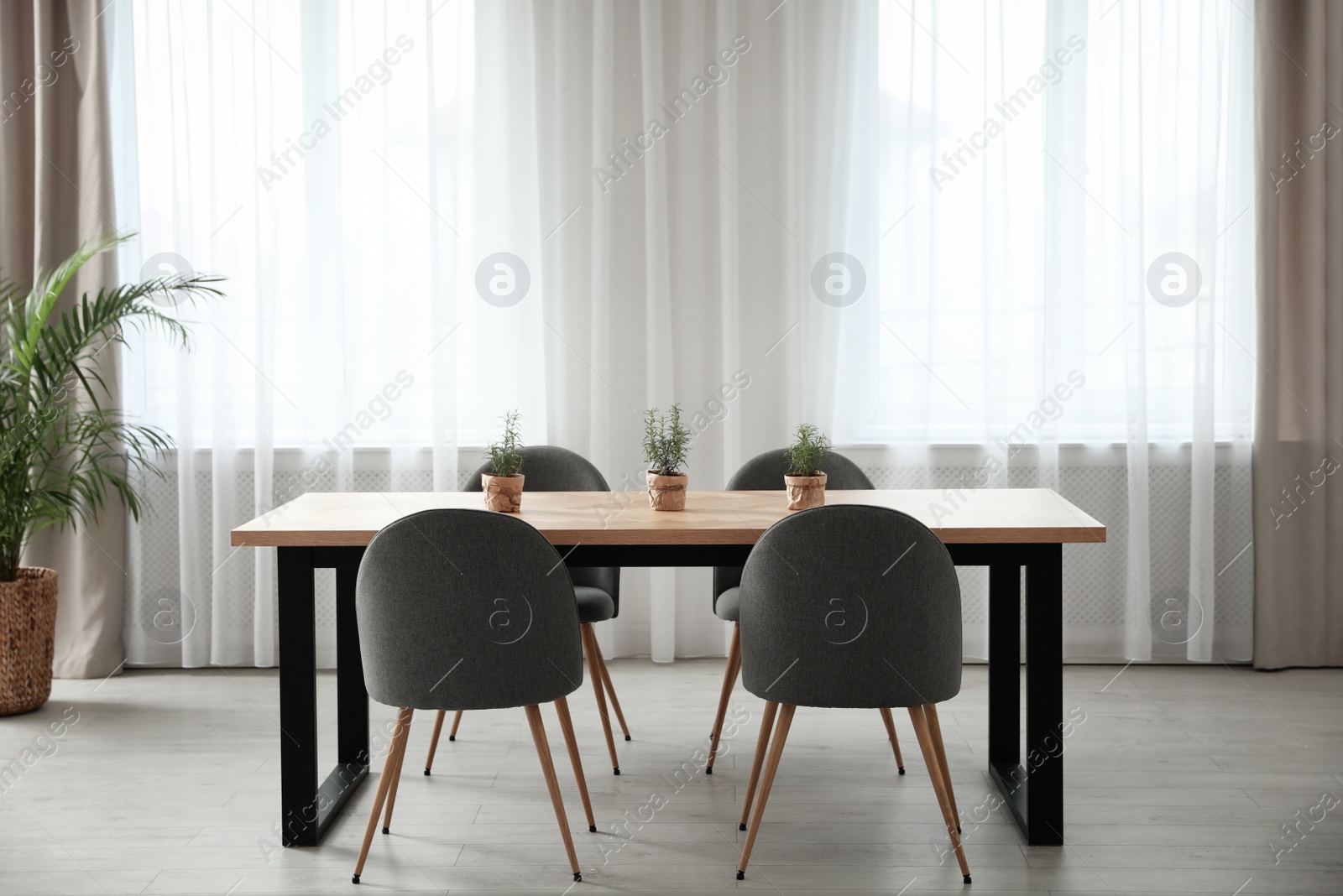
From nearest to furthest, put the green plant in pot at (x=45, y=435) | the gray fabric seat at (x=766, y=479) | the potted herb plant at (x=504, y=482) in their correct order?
1. the potted herb plant at (x=504, y=482)
2. the gray fabric seat at (x=766, y=479)
3. the green plant in pot at (x=45, y=435)

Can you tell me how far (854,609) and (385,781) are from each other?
3.40 feet

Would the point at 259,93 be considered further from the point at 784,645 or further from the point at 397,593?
the point at 784,645

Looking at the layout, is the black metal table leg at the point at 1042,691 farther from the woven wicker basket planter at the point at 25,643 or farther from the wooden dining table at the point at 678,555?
the woven wicker basket planter at the point at 25,643

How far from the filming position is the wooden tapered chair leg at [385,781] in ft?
7.01

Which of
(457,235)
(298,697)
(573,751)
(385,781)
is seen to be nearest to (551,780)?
(573,751)

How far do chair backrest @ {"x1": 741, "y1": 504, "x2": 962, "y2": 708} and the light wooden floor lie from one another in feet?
1.38

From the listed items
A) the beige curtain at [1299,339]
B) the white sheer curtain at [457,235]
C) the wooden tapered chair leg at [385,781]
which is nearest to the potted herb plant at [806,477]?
the wooden tapered chair leg at [385,781]

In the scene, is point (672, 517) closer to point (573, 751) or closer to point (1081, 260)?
point (573, 751)

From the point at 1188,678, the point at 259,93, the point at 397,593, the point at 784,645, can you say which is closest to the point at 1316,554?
the point at 1188,678

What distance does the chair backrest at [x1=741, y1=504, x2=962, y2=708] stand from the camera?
1950 millimetres

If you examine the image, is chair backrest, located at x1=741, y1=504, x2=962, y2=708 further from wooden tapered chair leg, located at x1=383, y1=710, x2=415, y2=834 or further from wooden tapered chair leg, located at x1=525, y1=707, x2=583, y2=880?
wooden tapered chair leg, located at x1=383, y1=710, x2=415, y2=834

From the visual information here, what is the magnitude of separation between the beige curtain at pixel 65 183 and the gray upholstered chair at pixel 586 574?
4.94ft

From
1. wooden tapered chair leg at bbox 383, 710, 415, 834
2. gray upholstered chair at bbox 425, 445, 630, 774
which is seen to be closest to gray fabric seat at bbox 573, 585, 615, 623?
gray upholstered chair at bbox 425, 445, 630, 774

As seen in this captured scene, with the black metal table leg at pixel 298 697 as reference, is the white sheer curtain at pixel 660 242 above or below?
above
